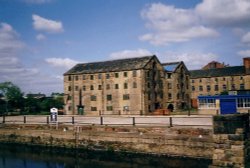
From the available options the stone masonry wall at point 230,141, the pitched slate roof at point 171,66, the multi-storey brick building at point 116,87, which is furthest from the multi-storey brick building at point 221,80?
the stone masonry wall at point 230,141

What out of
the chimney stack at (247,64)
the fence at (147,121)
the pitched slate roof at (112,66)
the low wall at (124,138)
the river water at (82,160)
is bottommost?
the river water at (82,160)

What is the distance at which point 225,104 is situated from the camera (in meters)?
34.4

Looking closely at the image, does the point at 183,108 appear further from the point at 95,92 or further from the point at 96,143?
the point at 96,143

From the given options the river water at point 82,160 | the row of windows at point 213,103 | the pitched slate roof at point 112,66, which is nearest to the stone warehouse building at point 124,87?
the pitched slate roof at point 112,66

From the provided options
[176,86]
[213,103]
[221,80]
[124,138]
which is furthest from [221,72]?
[124,138]

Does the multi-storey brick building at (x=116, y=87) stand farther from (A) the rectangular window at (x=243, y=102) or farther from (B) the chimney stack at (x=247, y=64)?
(B) the chimney stack at (x=247, y=64)

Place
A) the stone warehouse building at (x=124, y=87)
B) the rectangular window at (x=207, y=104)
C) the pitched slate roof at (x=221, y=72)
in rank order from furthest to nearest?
the pitched slate roof at (x=221, y=72) → the stone warehouse building at (x=124, y=87) → the rectangular window at (x=207, y=104)

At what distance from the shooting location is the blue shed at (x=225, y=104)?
3409cm

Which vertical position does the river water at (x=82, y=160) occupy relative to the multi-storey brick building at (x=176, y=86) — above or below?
below

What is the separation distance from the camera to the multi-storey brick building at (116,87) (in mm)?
49469

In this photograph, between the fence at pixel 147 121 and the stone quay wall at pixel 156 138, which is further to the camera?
the fence at pixel 147 121

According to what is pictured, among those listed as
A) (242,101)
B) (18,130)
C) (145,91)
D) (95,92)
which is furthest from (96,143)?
(95,92)

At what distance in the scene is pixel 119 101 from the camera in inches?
2014

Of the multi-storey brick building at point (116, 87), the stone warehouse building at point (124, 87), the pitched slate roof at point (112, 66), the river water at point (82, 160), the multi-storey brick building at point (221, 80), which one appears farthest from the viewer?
the multi-storey brick building at point (221, 80)
